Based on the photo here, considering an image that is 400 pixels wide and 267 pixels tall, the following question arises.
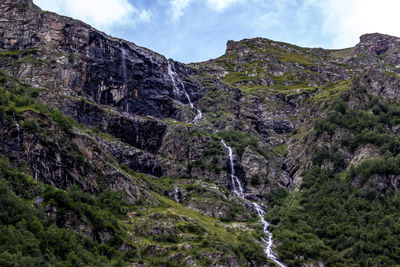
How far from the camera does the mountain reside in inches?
3036

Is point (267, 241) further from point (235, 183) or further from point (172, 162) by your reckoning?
point (172, 162)

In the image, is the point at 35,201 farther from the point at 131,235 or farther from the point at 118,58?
the point at 118,58

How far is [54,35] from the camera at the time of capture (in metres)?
156

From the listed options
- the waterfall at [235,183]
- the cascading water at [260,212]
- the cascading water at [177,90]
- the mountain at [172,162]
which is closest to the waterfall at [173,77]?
the cascading water at [177,90]

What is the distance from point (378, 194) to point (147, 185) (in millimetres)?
60657

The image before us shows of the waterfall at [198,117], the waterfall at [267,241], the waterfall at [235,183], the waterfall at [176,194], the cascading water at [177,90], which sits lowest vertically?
the waterfall at [267,241]

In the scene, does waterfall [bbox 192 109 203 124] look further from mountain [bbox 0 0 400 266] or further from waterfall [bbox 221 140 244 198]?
waterfall [bbox 221 140 244 198]

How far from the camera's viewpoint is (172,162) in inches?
5177

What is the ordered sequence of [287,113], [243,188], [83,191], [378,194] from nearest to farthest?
[83,191] → [378,194] → [243,188] → [287,113]

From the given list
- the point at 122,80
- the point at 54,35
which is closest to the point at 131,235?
the point at 122,80

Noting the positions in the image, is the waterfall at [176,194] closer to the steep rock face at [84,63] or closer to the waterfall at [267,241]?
the waterfall at [267,241]

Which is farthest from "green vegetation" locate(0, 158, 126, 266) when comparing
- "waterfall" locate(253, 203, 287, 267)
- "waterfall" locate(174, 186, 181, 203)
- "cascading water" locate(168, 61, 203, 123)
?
"cascading water" locate(168, 61, 203, 123)

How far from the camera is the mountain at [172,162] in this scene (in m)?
77.1

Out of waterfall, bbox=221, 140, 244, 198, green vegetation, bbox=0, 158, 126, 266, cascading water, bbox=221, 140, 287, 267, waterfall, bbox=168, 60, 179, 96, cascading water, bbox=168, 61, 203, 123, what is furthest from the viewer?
waterfall, bbox=168, 60, 179, 96
